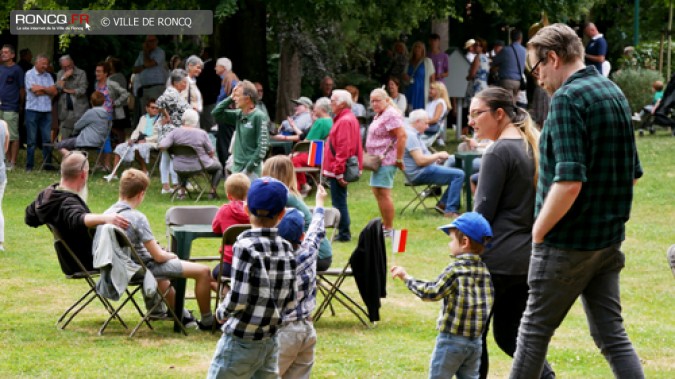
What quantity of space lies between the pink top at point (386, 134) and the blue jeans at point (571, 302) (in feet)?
26.4

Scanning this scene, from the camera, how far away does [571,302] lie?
18.3ft

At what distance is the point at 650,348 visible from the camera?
8430 mm

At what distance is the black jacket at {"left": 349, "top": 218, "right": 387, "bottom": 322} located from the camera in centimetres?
859

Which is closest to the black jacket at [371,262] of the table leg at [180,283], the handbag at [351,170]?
the table leg at [180,283]

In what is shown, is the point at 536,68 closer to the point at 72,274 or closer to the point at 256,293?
the point at 256,293

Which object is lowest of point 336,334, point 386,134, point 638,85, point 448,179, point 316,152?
point 336,334

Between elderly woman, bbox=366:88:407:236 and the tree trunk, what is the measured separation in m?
10.8

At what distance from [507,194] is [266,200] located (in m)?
1.54

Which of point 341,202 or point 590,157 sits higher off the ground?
point 590,157

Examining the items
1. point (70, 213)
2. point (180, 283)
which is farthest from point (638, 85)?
point (70, 213)

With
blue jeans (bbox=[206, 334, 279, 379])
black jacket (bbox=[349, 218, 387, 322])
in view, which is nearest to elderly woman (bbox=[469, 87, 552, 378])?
blue jeans (bbox=[206, 334, 279, 379])

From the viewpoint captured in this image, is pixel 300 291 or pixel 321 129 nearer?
pixel 300 291

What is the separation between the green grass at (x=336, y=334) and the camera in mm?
7863

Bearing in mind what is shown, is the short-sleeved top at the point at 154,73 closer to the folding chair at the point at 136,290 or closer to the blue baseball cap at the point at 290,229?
the folding chair at the point at 136,290
